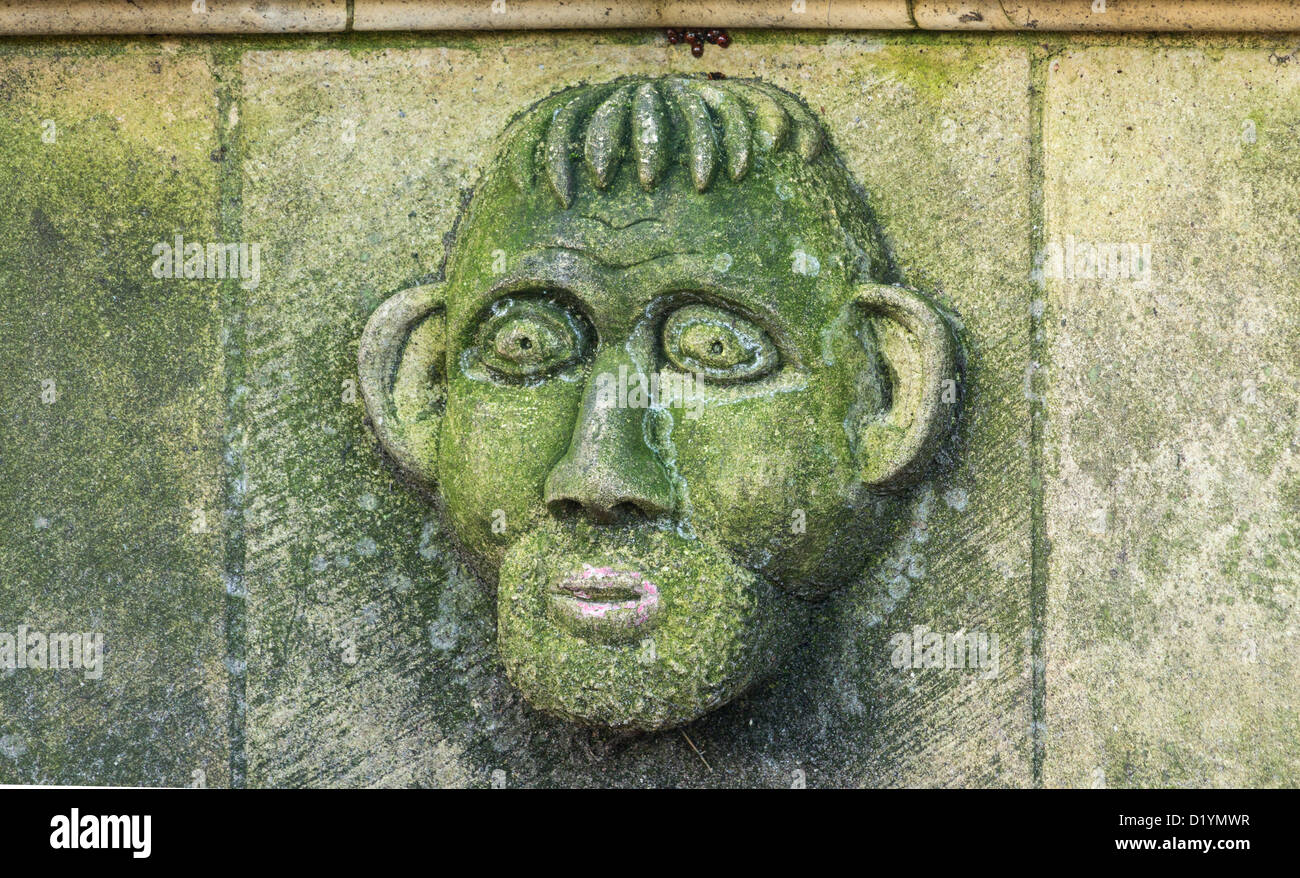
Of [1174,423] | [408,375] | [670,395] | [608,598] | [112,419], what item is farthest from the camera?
[112,419]

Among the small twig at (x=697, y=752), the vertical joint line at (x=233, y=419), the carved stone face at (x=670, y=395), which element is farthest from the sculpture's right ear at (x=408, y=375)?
the small twig at (x=697, y=752)

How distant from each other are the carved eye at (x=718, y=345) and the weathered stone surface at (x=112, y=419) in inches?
53.4

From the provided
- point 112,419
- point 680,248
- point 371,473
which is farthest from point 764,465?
point 112,419

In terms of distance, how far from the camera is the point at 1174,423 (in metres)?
3.64

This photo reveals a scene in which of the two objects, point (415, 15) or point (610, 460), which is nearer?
point (610, 460)

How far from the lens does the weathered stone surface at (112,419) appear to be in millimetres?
3889

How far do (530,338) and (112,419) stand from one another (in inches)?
50.5

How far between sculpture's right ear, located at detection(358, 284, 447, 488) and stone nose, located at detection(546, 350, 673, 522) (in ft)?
1.53

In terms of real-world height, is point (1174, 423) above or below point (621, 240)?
below

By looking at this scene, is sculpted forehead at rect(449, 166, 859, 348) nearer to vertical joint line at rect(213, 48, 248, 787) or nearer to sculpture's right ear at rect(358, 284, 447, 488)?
sculpture's right ear at rect(358, 284, 447, 488)

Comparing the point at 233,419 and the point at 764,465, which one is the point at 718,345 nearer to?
the point at 764,465

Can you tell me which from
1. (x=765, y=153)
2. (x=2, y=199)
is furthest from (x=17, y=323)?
(x=765, y=153)

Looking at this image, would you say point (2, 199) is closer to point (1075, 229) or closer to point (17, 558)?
point (17, 558)

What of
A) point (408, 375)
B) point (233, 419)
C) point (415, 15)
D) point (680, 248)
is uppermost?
point (415, 15)
